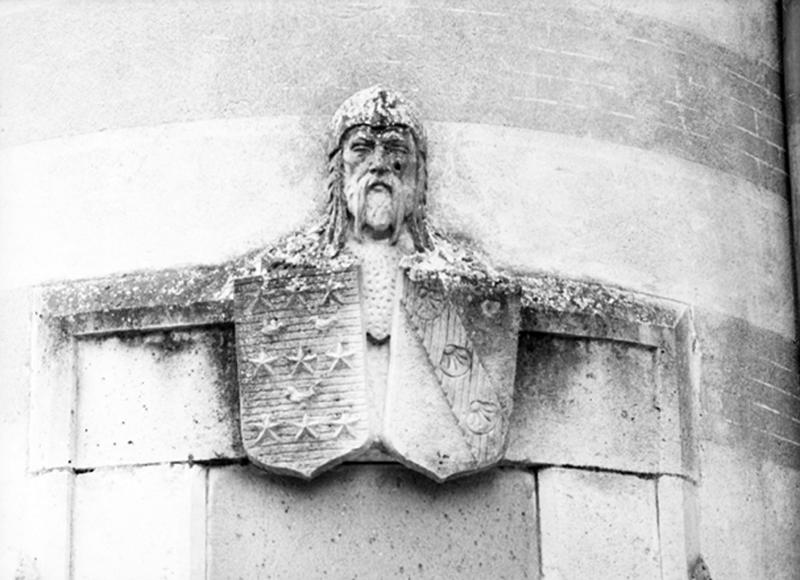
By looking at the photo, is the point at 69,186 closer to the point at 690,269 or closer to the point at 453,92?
the point at 453,92

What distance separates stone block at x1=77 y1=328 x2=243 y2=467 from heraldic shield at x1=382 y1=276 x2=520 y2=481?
612 millimetres

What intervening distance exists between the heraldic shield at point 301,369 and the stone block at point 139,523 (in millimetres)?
313

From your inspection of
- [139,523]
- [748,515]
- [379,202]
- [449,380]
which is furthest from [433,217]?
[748,515]

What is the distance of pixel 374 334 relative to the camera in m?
9.71

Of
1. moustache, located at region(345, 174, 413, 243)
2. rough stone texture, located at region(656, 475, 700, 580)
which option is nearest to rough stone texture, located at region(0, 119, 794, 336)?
moustache, located at region(345, 174, 413, 243)

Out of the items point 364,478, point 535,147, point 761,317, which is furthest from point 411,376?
point 761,317

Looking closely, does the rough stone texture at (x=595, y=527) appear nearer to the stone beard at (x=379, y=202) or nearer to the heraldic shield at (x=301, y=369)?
the heraldic shield at (x=301, y=369)

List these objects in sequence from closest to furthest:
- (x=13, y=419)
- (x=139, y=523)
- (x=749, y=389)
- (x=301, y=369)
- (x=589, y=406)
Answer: (x=301, y=369) → (x=139, y=523) → (x=589, y=406) → (x=13, y=419) → (x=749, y=389)

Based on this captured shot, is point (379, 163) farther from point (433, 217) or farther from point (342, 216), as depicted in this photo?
point (433, 217)

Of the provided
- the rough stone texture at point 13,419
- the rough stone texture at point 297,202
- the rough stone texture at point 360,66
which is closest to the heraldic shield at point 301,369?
the rough stone texture at point 297,202

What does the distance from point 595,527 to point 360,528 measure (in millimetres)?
871

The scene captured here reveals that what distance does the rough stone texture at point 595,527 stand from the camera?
9.84 m

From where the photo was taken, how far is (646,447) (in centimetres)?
1006

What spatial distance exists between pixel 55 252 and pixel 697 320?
7.99ft
